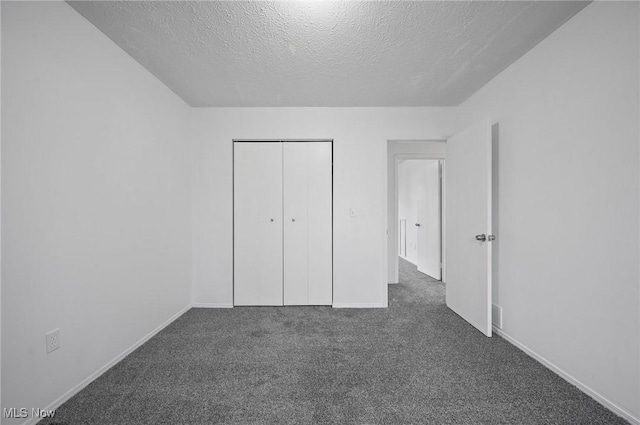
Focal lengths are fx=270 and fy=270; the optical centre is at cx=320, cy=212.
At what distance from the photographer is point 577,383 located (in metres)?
1.62

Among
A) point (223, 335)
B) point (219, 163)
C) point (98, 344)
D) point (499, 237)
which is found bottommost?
point (223, 335)

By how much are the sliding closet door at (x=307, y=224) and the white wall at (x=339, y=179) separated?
0.11m

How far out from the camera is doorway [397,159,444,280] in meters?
4.37

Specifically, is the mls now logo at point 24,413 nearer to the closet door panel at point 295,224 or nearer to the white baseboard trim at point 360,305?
the closet door panel at point 295,224

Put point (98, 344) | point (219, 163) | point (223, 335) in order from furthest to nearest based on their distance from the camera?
point (219, 163) < point (223, 335) < point (98, 344)

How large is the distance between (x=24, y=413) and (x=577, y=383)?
9.81ft

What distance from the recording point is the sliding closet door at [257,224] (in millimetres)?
3055

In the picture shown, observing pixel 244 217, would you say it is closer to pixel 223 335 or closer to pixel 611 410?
pixel 223 335

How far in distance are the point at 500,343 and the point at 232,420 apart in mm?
2057

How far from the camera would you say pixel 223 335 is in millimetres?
2338

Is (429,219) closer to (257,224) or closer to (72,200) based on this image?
(257,224)

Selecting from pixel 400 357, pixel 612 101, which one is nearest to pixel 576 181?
pixel 612 101

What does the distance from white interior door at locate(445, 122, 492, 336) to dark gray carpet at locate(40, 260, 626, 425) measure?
0.25 metres

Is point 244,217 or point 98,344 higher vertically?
point 244,217
